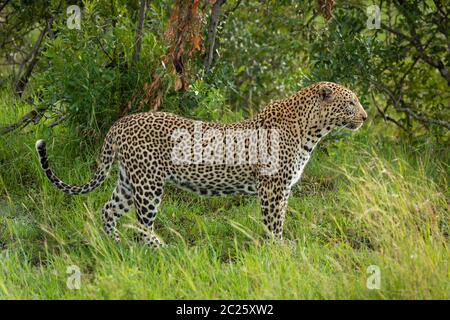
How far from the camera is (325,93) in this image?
7.13 metres

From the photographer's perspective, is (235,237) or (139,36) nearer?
(235,237)

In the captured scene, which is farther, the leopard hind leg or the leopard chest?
the leopard hind leg

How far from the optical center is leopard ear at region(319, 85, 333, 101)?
23.3 ft

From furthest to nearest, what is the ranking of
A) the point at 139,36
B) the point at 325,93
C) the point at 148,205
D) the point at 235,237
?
the point at 139,36 → the point at 325,93 → the point at 148,205 → the point at 235,237

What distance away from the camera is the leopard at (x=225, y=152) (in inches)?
276

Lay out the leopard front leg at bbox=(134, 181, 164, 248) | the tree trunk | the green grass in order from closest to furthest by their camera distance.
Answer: the green grass
the leopard front leg at bbox=(134, 181, 164, 248)
the tree trunk

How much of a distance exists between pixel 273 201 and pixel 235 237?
0.68 metres

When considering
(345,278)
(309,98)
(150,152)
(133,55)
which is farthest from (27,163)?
(345,278)

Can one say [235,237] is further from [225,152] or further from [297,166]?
[297,166]

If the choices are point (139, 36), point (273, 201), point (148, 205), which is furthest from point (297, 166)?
point (139, 36)

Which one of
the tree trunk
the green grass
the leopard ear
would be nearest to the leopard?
the leopard ear

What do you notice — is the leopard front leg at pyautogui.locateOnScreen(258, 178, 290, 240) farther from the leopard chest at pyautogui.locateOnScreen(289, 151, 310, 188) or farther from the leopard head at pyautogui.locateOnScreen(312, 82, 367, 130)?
the leopard head at pyautogui.locateOnScreen(312, 82, 367, 130)

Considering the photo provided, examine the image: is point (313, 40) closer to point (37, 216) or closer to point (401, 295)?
point (37, 216)

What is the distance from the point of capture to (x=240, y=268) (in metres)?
6.06
